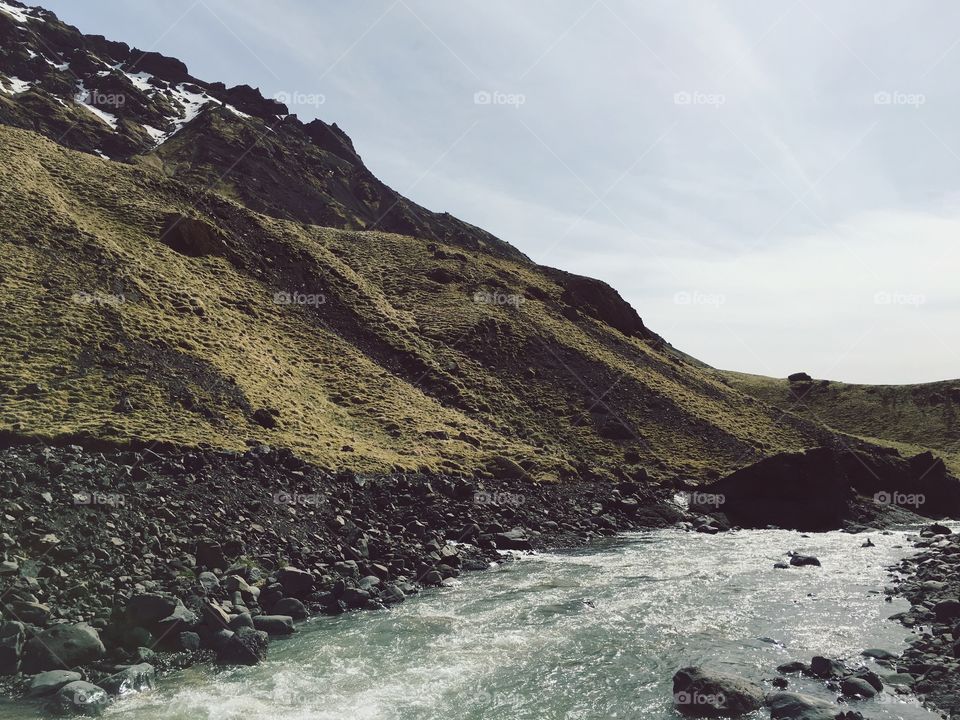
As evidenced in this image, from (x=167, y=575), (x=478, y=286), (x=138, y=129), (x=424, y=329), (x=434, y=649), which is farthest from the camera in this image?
(x=138, y=129)

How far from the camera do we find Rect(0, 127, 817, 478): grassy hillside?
109 ft

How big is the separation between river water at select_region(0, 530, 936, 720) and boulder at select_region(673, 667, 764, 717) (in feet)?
1.16

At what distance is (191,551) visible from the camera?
20875 mm

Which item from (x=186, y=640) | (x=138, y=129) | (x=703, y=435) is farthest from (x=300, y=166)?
(x=186, y=640)

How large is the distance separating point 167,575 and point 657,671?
45.6 ft

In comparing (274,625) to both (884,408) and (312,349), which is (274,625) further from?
(884,408)

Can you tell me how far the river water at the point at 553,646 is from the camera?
13727 mm

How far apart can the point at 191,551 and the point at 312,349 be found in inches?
1360

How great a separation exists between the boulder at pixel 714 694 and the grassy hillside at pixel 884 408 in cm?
8727

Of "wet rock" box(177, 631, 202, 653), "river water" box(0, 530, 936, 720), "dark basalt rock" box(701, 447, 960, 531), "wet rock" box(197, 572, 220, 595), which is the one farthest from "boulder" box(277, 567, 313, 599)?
"dark basalt rock" box(701, 447, 960, 531)

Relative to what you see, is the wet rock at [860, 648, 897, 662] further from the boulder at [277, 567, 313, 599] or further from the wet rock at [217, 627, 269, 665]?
the boulder at [277, 567, 313, 599]

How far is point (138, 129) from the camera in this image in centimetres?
11588

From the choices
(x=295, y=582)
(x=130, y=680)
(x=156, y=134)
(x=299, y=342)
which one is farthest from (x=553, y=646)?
(x=156, y=134)

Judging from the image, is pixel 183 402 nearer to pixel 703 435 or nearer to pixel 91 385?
pixel 91 385
